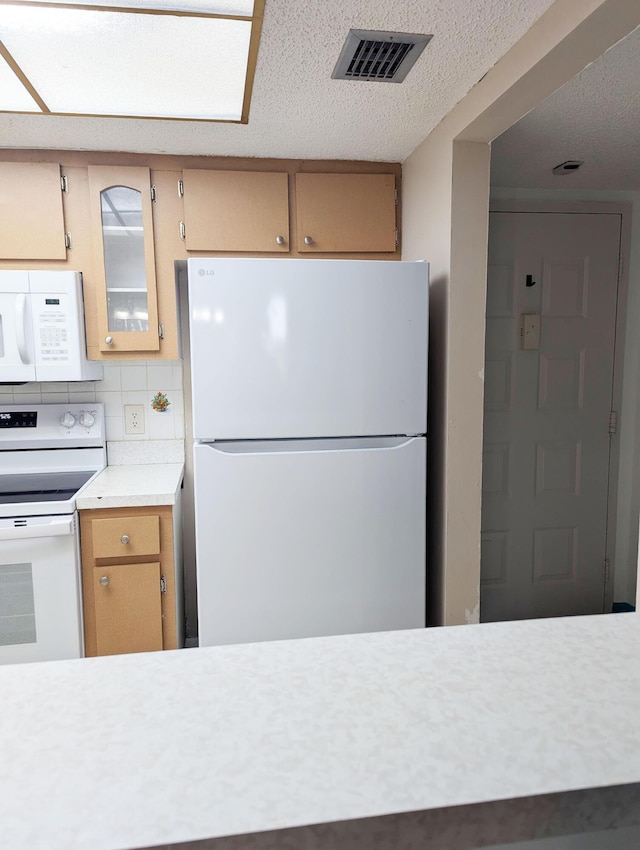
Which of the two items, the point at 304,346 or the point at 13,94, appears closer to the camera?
the point at 13,94

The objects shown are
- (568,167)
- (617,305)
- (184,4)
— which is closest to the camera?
(184,4)

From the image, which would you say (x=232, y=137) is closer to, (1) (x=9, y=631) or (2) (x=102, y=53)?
(2) (x=102, y=53)

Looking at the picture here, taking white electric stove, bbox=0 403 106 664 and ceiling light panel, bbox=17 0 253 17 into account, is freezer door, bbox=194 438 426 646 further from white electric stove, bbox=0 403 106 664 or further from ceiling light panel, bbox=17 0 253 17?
ceiling light panel, bbox=17 0 253 17

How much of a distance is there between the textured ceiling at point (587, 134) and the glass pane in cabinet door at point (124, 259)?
1.39 meters

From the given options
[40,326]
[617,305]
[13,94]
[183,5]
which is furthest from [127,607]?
[617,305]

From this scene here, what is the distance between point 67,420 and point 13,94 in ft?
4.09

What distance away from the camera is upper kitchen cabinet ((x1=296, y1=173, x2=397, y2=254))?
2283 mm

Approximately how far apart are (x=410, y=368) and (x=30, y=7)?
1.35m

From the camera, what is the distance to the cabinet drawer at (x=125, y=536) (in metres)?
2.07

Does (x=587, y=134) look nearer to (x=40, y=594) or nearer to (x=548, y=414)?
(x=548, y=414)

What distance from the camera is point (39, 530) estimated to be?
1984 mm

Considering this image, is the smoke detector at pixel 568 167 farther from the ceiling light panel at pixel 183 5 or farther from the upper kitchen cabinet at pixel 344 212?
the ceiling light panel at pixel 183 5

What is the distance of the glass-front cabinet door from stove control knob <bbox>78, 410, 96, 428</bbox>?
376 mm

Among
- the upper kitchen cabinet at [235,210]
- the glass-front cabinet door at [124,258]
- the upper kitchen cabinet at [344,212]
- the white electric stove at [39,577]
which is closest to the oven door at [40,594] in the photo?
the white electric stove at [39,577]
